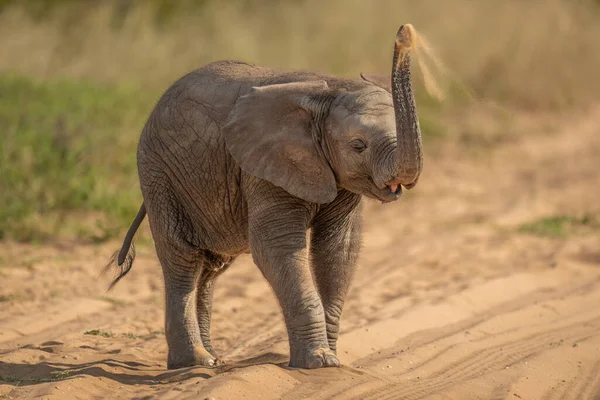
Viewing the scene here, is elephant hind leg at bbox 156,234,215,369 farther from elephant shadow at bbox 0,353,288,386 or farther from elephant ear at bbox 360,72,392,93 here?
elephant ear at bbox 360,72,392,93

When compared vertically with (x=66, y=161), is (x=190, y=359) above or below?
below

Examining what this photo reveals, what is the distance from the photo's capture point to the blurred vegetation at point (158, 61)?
1209cm

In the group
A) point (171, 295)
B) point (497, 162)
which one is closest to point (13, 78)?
point (497, 162)

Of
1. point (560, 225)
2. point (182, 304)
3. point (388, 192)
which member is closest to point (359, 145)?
point (388, 192)

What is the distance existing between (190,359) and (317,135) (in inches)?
69.0

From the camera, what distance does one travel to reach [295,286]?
6395 millimetres

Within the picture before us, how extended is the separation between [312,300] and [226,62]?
1948 millimetres

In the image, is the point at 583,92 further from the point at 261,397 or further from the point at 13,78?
the point at 261,397

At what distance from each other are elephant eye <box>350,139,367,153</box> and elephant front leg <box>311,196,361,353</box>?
57 cm

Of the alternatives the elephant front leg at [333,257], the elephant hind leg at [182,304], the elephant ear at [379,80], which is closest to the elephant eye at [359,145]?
the elephant ear at [379,80]

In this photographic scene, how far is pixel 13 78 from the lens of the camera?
573 inches

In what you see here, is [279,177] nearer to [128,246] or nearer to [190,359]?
[190,359]

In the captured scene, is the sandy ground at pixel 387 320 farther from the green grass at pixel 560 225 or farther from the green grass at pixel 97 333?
the green grass at pixel 560 225

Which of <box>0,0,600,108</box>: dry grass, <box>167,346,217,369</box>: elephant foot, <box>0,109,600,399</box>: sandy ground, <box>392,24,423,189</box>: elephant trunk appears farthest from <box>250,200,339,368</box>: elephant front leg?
<box>0,0,600,108</box>: dry grass
